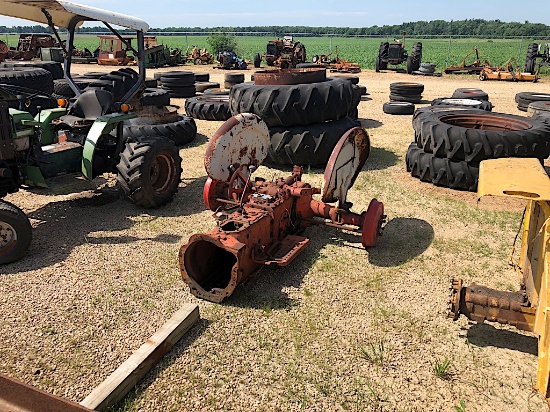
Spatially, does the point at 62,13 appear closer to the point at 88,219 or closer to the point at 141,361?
the point at 88,219

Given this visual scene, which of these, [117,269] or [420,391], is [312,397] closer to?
[420,391]

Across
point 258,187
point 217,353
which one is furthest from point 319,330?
point 258,187

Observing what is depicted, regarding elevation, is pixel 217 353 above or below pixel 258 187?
below

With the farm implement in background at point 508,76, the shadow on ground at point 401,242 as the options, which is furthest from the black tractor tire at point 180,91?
the farm implement in background at point 508,76

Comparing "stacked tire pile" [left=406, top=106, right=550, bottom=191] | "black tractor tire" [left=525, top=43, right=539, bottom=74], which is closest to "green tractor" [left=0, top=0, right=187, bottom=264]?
"stacked tire pile" [left=406, top=106, right=550, bottom=191]

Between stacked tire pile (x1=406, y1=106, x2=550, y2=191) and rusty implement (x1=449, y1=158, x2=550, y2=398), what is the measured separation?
2.53m

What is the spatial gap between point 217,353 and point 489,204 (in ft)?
13.4

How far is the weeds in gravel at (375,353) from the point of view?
9.71ft

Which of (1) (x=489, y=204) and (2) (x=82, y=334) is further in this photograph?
(1) (x=489, y=204)

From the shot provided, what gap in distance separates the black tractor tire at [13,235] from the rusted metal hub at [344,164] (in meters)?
2.82

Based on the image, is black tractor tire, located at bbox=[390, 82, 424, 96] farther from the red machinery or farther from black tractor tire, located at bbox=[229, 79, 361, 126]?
the red machinery

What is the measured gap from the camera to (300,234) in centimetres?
473

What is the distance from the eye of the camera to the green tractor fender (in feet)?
17.1

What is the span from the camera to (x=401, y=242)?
15.2ft
